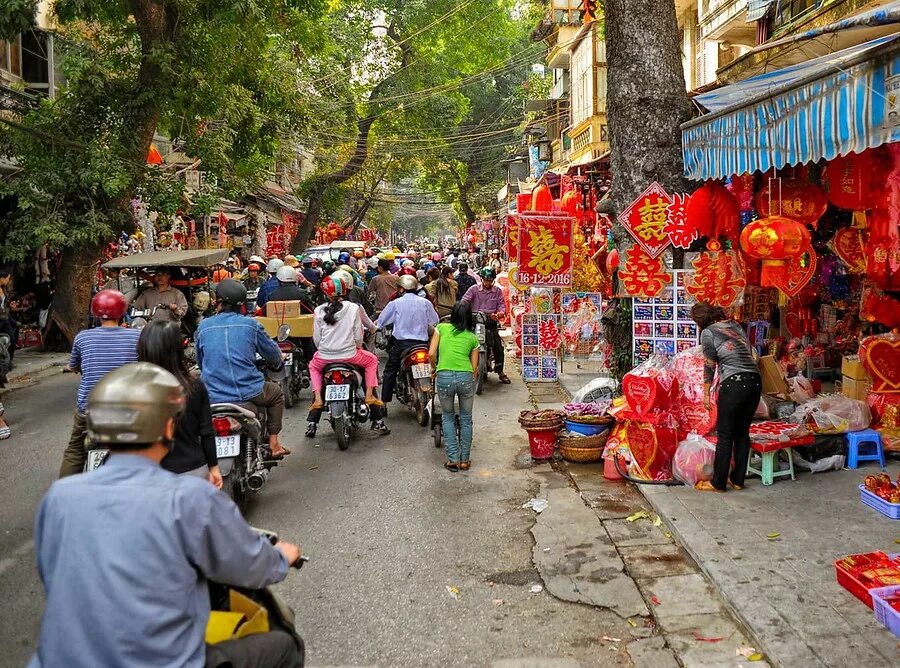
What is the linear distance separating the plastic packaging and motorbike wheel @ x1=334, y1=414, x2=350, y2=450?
425 centimetres

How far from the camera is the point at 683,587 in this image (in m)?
4.96

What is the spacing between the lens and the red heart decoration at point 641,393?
271 inches

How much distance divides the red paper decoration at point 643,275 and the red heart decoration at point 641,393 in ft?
4.65

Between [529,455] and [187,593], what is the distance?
6229 millimetres

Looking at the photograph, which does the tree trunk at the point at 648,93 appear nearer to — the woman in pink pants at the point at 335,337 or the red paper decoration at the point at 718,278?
the red paper decoration at the point at 718,278

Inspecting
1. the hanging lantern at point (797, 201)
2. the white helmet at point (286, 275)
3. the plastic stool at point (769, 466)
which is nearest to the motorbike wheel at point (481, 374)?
the white helmet at point (286, 275)

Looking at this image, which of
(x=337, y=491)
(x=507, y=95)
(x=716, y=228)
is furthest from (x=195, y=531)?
(x=507, y=95)

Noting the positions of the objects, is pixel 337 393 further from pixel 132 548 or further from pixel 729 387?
pixel 132 548

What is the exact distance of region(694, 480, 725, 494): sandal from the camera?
6531 millimetres

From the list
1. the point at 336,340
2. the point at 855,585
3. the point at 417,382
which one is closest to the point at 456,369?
the point at 336,340

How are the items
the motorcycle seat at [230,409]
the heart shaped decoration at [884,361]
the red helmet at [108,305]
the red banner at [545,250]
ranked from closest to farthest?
1. the red helmet at [108,305]
2. the motorcycle seat at [230,409]
3. the heart shaped decoration at [884,361]
4. the red banner at [545,250]

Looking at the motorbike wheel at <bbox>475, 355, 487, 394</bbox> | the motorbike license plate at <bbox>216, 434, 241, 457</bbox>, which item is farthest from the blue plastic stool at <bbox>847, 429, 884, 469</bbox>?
the motorbike wheel at <bbox>475, 355, 487, 394</bbox>

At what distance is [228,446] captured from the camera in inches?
231

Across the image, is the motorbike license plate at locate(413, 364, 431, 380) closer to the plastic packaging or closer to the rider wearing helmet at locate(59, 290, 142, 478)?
the plastic packaging
